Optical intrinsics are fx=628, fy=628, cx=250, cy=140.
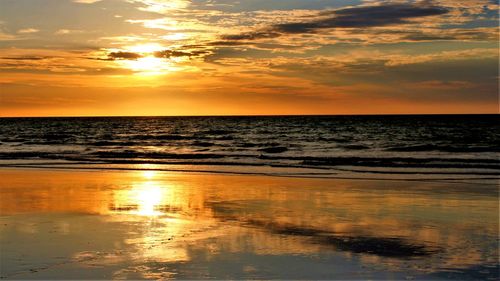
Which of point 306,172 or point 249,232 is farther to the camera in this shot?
point 306,172

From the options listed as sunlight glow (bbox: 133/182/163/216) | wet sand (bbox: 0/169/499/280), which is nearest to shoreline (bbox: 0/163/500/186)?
wet sand (bbox: 0/169/499/280)

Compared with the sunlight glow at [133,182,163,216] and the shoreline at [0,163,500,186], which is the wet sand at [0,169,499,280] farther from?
the shoreline at [0,163,500,186]

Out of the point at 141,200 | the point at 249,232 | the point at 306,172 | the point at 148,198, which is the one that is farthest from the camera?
the point at 306,172

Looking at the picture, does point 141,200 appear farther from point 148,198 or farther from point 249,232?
point 249,232

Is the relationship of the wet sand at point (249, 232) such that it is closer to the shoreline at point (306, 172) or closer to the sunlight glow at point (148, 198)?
the sunlight glow at point (148, 198)

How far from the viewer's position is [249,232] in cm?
1198

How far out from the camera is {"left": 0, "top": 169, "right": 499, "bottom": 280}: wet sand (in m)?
9.19

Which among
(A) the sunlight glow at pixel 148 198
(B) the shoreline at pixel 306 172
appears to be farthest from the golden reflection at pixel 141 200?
(B) the shoreline at pixel 306 172

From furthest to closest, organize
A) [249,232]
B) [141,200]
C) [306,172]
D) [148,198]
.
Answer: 1. [306,172]
2. [148,198]
3. [141,200]
4. [249,232]

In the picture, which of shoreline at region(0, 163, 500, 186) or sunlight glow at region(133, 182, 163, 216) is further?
shoreline at region(0, 163, 500, 186)

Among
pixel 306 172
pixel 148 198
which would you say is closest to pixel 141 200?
pixel 148 198

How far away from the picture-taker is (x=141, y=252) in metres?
10.2

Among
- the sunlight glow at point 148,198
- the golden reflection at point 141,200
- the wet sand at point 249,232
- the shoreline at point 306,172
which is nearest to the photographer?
the wet sand at point 249,232

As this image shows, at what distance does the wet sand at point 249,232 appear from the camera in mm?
9188
